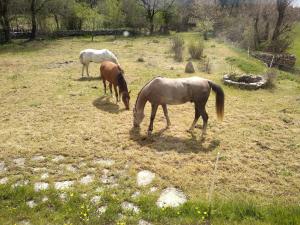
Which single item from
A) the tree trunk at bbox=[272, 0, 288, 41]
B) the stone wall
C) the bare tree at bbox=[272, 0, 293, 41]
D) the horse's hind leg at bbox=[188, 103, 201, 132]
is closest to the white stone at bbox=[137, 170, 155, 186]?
the horse's hind leg at bbox=[188, 103, 201, 132]

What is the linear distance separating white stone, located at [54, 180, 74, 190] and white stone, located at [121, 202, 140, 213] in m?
1.34

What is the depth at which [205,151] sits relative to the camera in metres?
8.05

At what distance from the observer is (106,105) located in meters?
11.4

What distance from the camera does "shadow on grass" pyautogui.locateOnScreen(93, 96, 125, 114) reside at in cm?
1084

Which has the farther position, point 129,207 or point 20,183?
point 20,183

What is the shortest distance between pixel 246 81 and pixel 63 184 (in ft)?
36.8

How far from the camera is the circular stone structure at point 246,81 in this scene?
14109mm

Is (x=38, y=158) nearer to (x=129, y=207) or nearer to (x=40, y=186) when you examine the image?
(x=40, y=186)

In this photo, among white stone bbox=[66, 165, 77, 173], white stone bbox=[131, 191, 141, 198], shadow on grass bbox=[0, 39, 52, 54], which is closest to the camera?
white stone bbox=[131, 191, 141, 198]

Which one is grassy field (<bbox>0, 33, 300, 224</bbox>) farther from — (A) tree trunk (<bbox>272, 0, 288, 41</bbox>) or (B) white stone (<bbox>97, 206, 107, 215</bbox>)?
(A) tree trunk (<bbox>272, 0, 288, 41</bbox>)

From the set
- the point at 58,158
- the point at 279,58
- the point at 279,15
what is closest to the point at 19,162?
the point at 58,158

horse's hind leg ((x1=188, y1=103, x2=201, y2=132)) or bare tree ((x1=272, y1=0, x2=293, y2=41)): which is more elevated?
bare tree ((x1=272, y1=0, x2=293, y2=41))

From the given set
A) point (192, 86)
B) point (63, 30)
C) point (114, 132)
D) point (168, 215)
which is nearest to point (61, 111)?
point (114, 132)

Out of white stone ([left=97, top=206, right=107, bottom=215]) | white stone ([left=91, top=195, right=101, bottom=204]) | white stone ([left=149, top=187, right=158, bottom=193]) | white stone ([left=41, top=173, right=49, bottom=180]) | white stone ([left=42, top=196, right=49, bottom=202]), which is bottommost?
white stone ([left=97, top=206, right=107, bottom=215])
